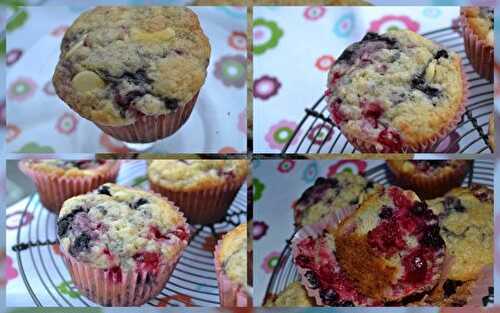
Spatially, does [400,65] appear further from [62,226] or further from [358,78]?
[62,226]

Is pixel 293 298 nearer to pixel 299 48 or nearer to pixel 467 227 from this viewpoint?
pixel 467 227

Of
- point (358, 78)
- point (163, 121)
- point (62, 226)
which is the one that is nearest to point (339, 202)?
point (358, 78)

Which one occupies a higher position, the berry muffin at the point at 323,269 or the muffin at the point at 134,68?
the muffin at the point at 134,68

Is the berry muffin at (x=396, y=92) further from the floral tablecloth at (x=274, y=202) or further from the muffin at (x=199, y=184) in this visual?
the muffin at (x=199, y=184)

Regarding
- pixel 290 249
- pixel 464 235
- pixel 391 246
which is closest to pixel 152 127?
pixel 290 249

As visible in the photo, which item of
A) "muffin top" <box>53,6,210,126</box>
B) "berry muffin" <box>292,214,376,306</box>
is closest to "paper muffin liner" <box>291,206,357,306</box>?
"berry muffin" <box>292,214,376,306</box>

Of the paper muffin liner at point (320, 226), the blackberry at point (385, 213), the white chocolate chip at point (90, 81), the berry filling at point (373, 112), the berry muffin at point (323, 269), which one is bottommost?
the berry muffin at point (323, 269)

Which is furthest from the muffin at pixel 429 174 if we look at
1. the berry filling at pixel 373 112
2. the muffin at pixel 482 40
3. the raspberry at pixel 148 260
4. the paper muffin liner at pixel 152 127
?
the raspberry at pixel 148 260
